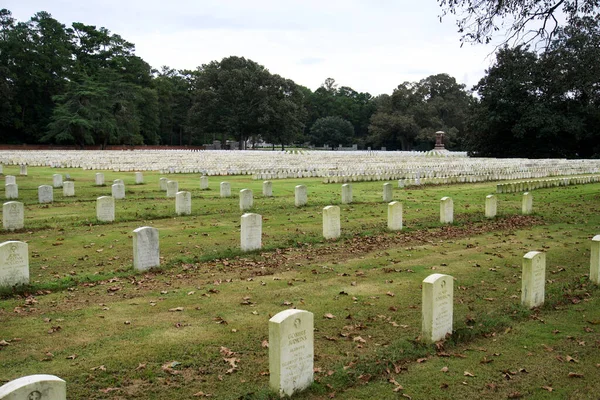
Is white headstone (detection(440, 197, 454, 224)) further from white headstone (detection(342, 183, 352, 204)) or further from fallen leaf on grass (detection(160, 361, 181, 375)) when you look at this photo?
fallen leaf on grass (detection(160, 361, 181, 375))

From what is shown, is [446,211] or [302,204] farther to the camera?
[302,204]

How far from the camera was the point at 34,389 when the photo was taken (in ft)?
11.9

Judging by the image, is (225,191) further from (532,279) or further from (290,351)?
(290,351)

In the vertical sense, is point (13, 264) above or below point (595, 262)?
above

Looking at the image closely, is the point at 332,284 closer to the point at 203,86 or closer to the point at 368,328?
the point at 368,328

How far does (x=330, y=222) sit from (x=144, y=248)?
4706 mm

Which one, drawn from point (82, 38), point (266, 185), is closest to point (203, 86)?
point (82, 38)

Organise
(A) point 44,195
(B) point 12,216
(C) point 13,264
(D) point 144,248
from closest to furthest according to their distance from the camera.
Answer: (C) point 13,264 → (D) point 144,248 → (B) point 12,216 → (A) point 44,195

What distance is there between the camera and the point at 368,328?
6.94 metres

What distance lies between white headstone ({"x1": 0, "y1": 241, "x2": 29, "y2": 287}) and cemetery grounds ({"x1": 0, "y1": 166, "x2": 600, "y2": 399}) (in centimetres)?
31

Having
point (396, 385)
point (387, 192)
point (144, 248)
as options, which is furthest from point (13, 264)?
point (387, 192)

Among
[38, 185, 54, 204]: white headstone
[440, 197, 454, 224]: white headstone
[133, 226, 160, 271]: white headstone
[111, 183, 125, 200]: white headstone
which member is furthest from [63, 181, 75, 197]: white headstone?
[440, 197, 454, 224]: white headstone

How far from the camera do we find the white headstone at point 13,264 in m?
8.05

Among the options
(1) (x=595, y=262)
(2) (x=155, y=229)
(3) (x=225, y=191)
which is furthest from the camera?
(3) (x=225, y=191)
